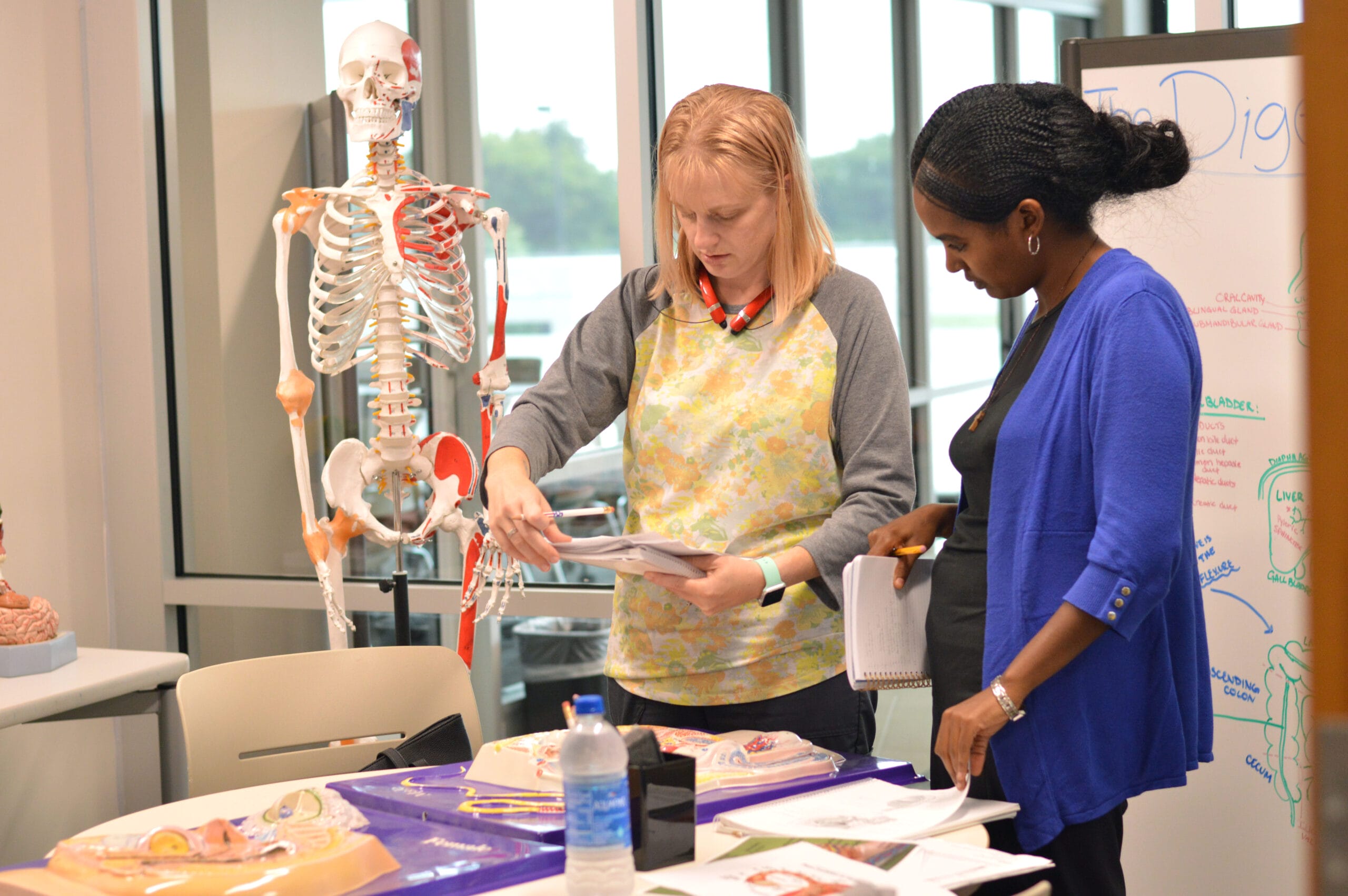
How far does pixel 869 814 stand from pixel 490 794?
50 cm

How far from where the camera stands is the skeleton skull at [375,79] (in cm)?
255

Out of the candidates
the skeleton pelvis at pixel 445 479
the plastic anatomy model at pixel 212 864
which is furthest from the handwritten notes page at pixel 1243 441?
the plastic anatomy model at pixel 212 864

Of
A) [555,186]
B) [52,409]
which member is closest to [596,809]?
[555,186]

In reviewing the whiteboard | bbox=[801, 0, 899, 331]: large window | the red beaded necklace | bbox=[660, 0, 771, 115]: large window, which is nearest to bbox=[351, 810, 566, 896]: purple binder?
the red beaded necklace

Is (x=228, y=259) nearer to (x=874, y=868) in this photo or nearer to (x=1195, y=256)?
(x=1195, y=256)

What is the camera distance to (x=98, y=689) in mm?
2559

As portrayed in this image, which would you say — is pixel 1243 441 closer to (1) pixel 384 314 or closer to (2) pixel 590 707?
(2) pixel 590 707

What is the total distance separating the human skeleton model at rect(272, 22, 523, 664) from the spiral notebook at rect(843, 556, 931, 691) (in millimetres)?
1102

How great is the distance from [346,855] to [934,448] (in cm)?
196

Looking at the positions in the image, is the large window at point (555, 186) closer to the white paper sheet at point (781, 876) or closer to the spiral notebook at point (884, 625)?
the spiral notebook at point (884, 625)

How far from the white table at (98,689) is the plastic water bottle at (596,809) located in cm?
164

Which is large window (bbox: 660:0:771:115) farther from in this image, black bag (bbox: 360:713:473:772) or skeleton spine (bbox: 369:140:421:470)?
black bag (bbox: 360:713:473:772)

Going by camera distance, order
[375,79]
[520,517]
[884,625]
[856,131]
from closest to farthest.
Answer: [884,625] < [520,517] < [375,79] < [856,131]

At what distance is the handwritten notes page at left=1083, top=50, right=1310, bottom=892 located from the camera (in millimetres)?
2242
